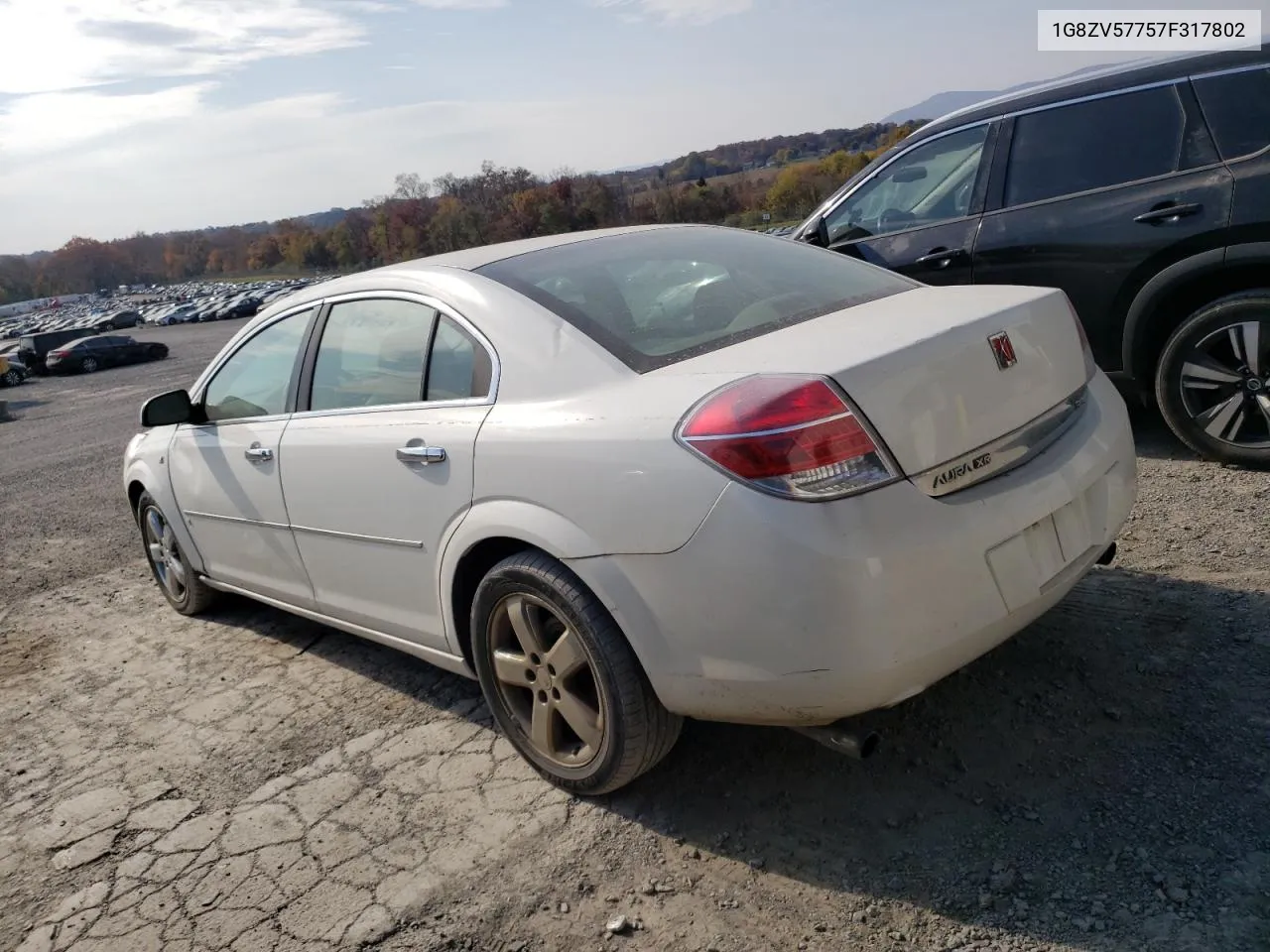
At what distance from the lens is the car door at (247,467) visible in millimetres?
3869

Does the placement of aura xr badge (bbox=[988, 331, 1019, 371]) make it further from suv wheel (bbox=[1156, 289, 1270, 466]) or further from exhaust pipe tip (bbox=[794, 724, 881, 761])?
suv wheel (bbox=[1156, 289, 1270, 466])

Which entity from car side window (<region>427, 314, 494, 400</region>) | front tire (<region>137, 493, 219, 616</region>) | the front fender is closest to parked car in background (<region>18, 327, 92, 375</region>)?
front tire (<region>137, 493, 219, 616</region>)

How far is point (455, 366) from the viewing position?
308 centimetres

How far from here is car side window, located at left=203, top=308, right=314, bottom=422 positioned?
392 centimetres

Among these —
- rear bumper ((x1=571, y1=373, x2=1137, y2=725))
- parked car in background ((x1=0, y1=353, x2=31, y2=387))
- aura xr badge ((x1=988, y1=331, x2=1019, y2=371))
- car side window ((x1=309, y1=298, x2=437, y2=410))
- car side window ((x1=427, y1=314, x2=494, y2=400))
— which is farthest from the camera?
parked car in background ((x1=0, y1=353, x2=31, y2=387))

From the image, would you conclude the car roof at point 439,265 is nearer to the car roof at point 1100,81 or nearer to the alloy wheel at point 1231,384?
the car roof at point 1100,81

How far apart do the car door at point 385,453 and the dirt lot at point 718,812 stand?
1.74 feet

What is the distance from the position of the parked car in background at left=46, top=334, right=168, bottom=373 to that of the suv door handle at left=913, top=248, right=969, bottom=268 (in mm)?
37286

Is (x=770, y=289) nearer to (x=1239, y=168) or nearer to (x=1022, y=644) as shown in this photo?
(x=1022, y=644)

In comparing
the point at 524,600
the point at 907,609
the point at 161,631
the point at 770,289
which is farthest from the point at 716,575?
the point at 161,631

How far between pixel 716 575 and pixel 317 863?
4.94ft

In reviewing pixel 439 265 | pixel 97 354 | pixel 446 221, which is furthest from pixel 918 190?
pixel 446 221

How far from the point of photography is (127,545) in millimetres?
7016

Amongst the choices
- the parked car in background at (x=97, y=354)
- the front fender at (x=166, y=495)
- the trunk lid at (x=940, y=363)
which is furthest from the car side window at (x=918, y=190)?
the parked car in background at (x=97, y=354)
